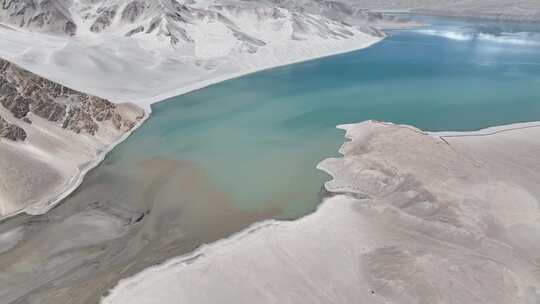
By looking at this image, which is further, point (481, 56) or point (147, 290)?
point (481, 56)

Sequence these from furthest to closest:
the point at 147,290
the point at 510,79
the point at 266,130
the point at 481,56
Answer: the point at 481,56 → the point at 510,79 → the point at 266,130 → the point at 147,290

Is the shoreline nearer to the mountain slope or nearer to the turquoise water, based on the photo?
the mountain slope

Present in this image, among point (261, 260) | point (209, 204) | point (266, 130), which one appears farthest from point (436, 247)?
point (266, 130)

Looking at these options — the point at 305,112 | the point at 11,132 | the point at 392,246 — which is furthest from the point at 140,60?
the point at 392,246

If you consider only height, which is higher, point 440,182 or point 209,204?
A: point 440,182

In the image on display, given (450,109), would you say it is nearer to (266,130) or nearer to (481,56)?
(266,130)

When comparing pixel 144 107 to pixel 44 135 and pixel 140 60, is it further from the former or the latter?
pixel 140 60

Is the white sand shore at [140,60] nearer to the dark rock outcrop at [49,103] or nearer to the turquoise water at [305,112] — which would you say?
the dark rock outcrop at [49,103]
